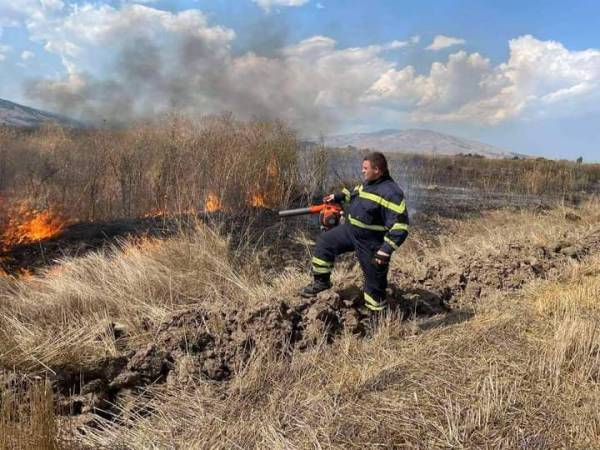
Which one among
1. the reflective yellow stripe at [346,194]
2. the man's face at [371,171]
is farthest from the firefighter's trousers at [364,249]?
the man's face at [371,171]

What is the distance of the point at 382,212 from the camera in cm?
465

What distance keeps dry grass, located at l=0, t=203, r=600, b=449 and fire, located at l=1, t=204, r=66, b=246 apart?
357 centimetres

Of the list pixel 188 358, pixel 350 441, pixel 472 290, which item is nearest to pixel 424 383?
pixel 350 441

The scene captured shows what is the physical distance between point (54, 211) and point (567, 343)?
31.5 ft

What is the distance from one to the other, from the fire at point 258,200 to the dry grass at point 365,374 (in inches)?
214

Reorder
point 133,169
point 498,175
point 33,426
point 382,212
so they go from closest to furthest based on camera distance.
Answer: point 33,426
point 382,212
point 133,169
point 498,175

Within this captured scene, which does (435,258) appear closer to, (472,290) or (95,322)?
(472,290)

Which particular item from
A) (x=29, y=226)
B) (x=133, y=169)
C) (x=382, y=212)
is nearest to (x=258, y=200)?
(x=133, y=169)

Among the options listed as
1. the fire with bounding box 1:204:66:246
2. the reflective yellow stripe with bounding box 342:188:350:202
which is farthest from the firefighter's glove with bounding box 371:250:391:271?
the fire with bounding box 1:204:66:246

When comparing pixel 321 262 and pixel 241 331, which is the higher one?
pixel 321 262

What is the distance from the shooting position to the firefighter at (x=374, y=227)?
446cm

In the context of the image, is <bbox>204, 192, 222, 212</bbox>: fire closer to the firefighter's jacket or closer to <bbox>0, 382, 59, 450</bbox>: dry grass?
the firefighter's jacket

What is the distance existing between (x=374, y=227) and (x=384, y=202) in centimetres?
29

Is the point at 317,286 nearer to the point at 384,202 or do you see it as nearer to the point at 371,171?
the point at 384,202
